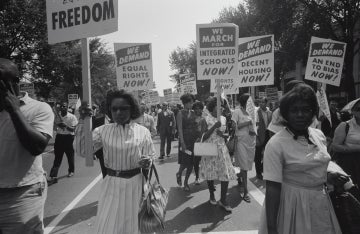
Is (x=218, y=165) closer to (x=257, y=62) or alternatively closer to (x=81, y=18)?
(x=81, y=18)

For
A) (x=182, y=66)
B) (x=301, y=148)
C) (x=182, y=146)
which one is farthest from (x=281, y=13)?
(x=182, y=66)

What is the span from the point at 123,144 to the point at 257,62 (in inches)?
296

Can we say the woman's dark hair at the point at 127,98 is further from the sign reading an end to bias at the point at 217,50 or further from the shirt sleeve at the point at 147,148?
the sign reading an end to bias at the point at 217,50

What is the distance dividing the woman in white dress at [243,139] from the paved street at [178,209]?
2.06 feet

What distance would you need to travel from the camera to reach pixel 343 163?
5062 mm

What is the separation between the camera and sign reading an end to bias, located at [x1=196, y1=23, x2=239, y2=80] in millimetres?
7492

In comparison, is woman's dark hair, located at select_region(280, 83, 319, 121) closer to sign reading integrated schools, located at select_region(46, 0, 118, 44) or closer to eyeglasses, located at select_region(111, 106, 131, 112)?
eyeglasses, located at select_region(111, 106, 131, 112)

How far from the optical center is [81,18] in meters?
4.68

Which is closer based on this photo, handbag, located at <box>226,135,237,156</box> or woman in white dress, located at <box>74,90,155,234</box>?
woman in white dress, located at <box>74,90,155,234</box>

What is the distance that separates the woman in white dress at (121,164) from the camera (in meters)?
3.47

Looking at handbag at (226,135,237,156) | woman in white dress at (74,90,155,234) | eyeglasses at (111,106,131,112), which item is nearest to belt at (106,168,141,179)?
woman in white dress at (74,90,155,234)

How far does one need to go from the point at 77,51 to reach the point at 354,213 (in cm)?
3967

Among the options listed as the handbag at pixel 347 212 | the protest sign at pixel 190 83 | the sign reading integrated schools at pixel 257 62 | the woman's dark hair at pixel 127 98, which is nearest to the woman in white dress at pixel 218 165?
the woman's dark hair at pixel 127 98

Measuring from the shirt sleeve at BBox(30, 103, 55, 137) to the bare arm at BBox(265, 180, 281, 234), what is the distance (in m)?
1.65
